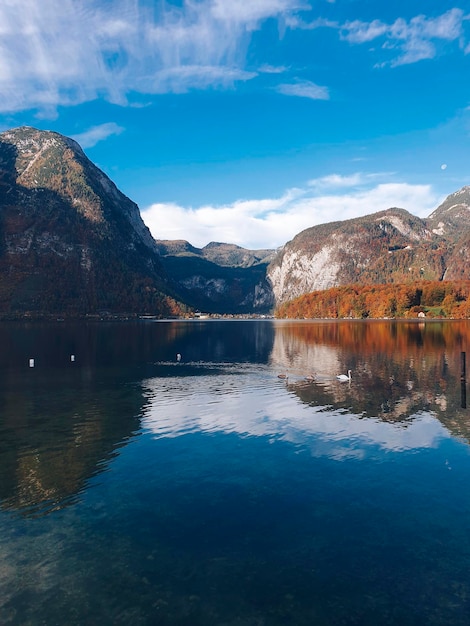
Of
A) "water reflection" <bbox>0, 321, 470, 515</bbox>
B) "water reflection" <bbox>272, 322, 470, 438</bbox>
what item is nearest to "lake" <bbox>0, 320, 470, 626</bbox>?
"water reflection" <bbox>0, 321, 470, 515</bbox>

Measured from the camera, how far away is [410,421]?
47.7m

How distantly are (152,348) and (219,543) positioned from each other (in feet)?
376

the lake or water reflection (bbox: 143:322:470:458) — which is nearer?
the lake

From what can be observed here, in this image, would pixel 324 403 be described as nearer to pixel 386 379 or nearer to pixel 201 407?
pixel 201 407

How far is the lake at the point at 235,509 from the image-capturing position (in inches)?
724

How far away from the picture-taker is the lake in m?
18.4

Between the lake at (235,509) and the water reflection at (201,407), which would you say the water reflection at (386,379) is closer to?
the water reflection at (201,407)

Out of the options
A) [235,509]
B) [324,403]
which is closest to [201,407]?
[324,403]

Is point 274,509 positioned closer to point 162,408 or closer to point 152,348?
point 162,408

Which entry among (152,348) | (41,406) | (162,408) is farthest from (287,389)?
(152,348)

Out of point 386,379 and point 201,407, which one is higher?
point 386,379

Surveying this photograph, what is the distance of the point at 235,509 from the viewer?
88.3 feet

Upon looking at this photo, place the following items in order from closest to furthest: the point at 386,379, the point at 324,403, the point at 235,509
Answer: the point at 235,509
the point at 324,403
the point at 386,379

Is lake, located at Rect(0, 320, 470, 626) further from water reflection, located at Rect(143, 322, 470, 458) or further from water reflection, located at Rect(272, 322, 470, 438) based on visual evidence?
water reflection, located at Rect(272, 322, 470, 438)
